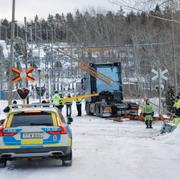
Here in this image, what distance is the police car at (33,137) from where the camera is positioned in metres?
11.4

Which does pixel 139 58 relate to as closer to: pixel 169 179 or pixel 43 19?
pixel 169 179

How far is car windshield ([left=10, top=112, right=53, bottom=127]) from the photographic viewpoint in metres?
11.7

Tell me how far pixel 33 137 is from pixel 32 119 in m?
0.53

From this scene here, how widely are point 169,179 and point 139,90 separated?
171 feet

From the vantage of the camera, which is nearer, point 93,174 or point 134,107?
point 93,174

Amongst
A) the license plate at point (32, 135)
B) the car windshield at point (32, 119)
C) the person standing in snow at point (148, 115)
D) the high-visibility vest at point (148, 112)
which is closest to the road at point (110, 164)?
the license plate at point (32, 135)

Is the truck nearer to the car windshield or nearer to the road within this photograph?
the road

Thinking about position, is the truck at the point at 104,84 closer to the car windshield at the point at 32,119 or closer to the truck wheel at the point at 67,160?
the truck wheel at the point at 67,160

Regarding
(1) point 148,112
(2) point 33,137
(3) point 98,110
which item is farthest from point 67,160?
(3) point 98,110

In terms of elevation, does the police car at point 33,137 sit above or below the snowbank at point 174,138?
above

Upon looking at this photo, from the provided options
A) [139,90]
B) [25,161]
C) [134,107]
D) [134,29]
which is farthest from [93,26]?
[25,161]

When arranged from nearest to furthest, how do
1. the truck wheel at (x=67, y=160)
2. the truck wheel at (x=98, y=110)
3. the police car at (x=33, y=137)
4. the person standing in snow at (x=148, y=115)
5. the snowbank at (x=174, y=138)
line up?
the police car at (x=33, y=137)
the truck wheel at (x=67, y=160)
the snowbank at (x=174, y=138)
the person standing in snow at (x=148, y=115)
the truck wheel at (x=98, y=110)

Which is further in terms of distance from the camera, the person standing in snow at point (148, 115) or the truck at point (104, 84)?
the truck at point (104, 84)

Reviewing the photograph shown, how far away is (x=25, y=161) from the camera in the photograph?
1324cm
